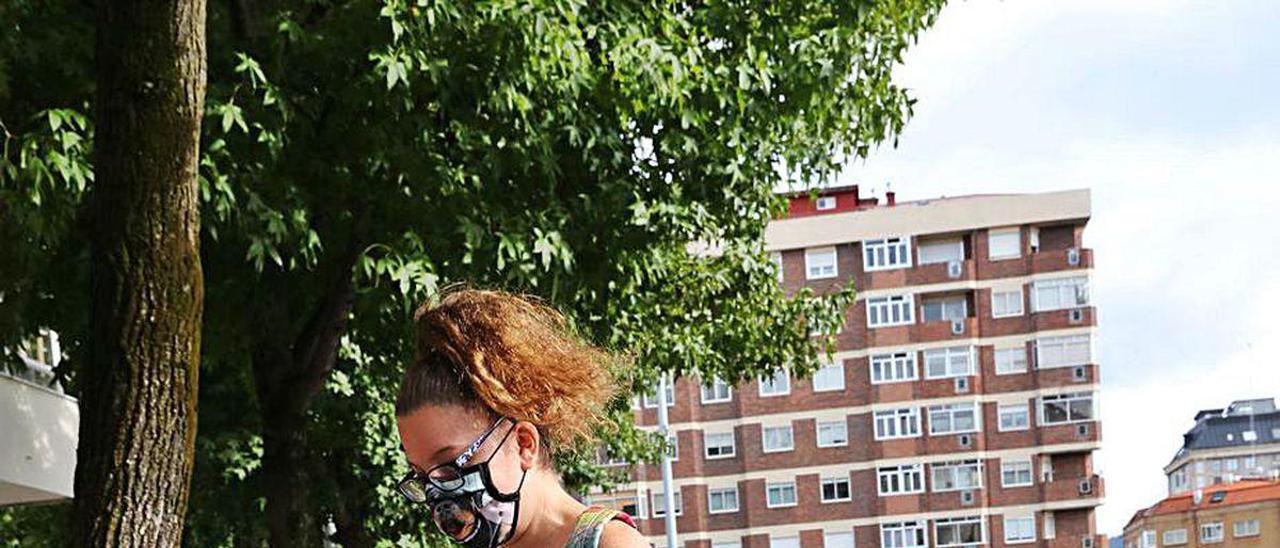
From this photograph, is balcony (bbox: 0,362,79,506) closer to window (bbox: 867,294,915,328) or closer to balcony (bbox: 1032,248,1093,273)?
window (bbox: 867,294,915,328)

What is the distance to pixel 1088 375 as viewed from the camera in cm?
10394

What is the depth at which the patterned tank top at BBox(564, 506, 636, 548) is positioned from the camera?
11.5 ft

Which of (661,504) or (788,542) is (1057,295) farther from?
(661,504)

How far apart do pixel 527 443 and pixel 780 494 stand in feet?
330

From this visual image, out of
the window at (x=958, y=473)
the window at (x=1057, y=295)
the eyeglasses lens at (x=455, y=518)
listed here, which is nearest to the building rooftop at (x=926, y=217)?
the window at (x=1057, y=295)

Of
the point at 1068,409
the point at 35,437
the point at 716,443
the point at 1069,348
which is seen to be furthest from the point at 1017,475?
the point at 35,437

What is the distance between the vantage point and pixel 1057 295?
10388 centimetres

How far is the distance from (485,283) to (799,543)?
293 ft

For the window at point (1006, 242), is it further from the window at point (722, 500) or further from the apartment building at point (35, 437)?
the apartment building at point (35, 437)

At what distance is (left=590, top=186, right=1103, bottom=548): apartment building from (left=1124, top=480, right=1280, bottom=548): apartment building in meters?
52.8

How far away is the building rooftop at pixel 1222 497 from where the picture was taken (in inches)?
6122

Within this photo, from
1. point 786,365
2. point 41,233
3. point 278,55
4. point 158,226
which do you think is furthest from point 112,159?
point 786,365

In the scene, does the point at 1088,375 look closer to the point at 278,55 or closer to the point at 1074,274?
the point at 1074,274

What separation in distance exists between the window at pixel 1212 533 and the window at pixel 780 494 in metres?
60.3
